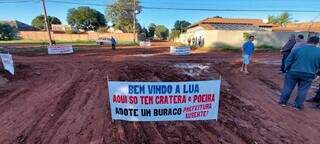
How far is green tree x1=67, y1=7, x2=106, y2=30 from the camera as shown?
3182 inches

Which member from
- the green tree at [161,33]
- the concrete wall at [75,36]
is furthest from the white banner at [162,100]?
the green tree at [161,33]

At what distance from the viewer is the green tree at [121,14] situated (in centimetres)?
5766

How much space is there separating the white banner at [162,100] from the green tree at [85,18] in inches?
3192

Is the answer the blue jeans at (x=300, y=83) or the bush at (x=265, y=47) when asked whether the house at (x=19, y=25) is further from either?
the blue jeans at (x=300, y=83)

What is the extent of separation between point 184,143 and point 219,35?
25499 millimetres

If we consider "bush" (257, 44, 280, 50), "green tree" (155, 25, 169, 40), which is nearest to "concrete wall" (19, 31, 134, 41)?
"bush" (257, 44, 280, 50)

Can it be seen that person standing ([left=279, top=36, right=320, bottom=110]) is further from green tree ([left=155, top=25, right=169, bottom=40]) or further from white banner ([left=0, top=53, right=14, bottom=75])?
green tree ([left=155, top=25, right=169, bottom=40])

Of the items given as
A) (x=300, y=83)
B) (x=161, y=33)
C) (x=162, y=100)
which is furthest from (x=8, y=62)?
(x=161, y=33)

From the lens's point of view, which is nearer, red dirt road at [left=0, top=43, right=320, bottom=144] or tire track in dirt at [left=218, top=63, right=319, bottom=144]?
red dirt road at [left=0, top=43, right=320, bottom=144]

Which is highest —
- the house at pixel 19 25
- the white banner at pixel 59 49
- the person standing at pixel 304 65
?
the house at pixel 19 25

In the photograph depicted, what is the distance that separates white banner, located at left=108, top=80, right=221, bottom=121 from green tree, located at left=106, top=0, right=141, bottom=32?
2108 inches

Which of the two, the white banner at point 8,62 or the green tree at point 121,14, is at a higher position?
the green tree at point 121,14

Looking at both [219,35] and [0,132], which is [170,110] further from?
[219,35]

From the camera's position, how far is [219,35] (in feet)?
92.5
